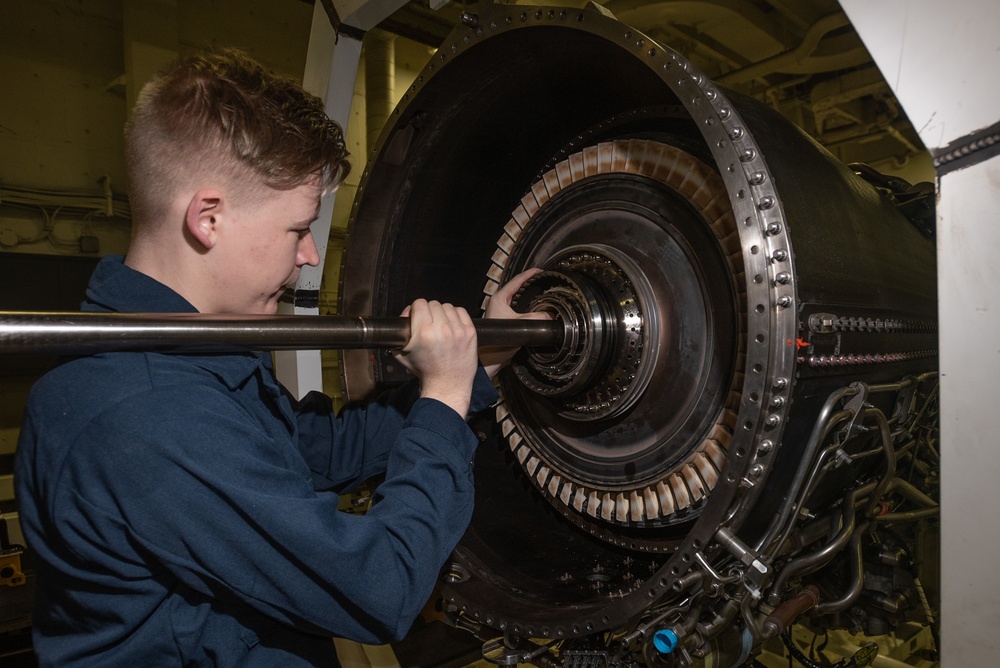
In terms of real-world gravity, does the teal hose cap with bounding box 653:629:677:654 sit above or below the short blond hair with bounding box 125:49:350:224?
below

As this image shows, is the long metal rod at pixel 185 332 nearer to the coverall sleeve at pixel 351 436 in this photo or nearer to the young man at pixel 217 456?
the young man at pixel 217 456

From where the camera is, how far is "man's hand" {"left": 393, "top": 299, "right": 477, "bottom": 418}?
1.11 m

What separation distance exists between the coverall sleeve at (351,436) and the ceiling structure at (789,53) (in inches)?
63.7

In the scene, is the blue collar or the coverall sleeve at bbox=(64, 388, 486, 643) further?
the blue collar

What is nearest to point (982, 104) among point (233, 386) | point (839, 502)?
point (839, 502)

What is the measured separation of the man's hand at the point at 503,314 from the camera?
1.57 meters

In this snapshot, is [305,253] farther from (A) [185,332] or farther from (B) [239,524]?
(B) [239,524]

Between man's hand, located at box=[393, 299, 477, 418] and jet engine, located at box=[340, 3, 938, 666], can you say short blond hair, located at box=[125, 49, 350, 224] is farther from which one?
jet engine, located at box=[340, 3, 938, 666]

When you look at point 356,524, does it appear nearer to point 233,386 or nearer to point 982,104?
point 233,386

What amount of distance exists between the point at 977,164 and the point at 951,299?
0.15 meters

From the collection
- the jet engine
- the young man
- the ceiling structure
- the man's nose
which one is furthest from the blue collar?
the ceiling structure

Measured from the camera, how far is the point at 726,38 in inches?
124

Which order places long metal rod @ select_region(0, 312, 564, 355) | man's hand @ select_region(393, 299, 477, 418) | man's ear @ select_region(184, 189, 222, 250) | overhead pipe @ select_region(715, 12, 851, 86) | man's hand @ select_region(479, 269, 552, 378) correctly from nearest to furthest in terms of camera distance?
long metal rod @ select_region(0, 312, 564, 355) < man's ear @ select_region(184, 189, 222, 250) < man's hand @ select_region(393, 299, 477, 418) < man's hand @ select_region(479, 269, 552, 378) < overhead pipe @ select_region(715, 12, 851, 86)

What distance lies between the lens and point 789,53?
3076 mm
